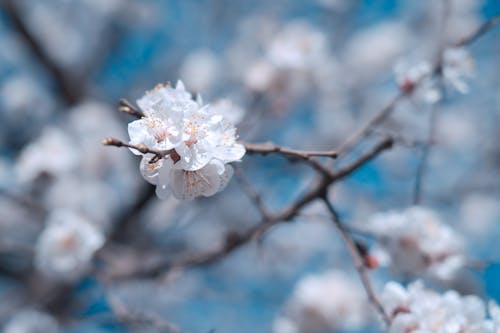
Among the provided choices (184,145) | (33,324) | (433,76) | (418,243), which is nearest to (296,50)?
(433,76)

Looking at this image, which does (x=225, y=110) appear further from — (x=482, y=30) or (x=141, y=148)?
(x=482, y=30)

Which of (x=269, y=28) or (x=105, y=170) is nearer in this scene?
(x=105, y=170)

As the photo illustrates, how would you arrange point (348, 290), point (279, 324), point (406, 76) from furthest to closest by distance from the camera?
point (348, 290)
point (279, 324)
point (406, 76)

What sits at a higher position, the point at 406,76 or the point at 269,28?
the point at 269,28

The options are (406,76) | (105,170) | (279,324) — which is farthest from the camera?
(105,170)

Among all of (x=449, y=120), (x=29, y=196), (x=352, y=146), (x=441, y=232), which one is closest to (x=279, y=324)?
(x=441, y=232)

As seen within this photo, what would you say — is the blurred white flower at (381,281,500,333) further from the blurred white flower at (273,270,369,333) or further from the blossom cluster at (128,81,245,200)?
the blurred white flower at (273,270,369,333)

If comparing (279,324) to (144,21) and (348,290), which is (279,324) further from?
(144,21)
